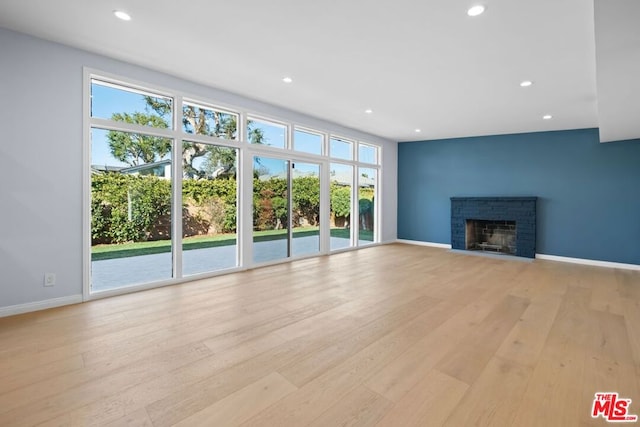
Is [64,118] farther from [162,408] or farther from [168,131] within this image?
[162,408]

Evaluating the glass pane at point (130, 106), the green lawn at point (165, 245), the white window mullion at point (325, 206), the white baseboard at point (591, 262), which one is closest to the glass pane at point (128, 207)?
the green lawn at point (165, 245)

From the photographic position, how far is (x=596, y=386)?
196 cm

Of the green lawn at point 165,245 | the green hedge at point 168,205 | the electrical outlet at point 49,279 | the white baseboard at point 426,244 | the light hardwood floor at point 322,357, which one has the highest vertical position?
the green hedge at point 168,205

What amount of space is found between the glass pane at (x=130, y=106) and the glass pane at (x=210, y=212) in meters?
0.57

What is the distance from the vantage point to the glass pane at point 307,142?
19.2 ft

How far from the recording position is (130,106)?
3.83m

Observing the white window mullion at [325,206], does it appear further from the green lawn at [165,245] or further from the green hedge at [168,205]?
the green lawn at [165,245]

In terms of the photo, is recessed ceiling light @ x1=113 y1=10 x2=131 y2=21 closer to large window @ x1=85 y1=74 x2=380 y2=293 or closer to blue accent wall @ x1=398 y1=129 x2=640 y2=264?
large window @ x1=85 y1=74 x2=380 y2=293

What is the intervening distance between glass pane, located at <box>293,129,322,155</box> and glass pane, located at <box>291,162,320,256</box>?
29cm

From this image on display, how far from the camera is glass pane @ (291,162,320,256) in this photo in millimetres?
5867

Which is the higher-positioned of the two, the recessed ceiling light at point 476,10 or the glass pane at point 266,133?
the recessed ceiling light at point 476,10

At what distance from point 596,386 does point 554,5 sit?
2.77 m

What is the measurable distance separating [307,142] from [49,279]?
4.43 meters

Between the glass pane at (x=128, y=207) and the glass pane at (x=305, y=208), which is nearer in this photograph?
the glass pane at (x=128, y=207)
